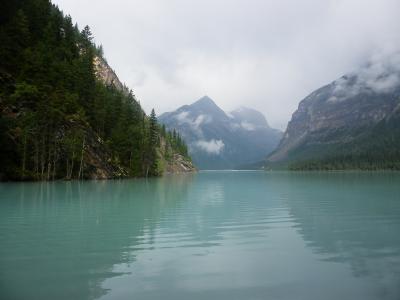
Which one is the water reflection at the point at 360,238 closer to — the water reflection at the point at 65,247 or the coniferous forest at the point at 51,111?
the water reflection at the point at 65,247

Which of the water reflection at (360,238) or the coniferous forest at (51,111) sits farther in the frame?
the coniferous forest at (51,111)

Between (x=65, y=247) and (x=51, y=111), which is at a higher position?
(x=51, y=111)

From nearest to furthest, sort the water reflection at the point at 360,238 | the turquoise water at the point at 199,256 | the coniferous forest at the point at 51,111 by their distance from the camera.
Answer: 1. the turquoise water at the point at 199,256
2. the water reflection at the point at 360,238
3. the coniferous forest at the point at 51,111

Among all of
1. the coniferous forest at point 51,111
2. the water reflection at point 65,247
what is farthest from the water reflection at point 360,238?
the coniferous forest at point 51,111

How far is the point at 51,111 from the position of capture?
7231cm

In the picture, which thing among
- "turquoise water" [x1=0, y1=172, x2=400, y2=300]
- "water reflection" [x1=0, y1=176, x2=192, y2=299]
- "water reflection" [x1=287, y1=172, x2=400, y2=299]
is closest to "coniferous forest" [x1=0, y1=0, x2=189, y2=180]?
"water reflection" [x1=0, y1=176, x2=192, y2=299]

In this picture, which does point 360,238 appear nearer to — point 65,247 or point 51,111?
point 65,247

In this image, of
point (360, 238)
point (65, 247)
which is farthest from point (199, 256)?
point (360, 238)

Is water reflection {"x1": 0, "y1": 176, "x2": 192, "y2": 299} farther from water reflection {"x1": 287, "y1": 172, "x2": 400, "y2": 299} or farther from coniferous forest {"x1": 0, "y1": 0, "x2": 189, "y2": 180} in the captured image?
coniferous forest {"x1": 0, "y1": 0, "x2": 189, "y2": 180}

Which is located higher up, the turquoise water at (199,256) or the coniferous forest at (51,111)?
the coniferous forest at (51,111)

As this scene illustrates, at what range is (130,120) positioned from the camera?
117 m

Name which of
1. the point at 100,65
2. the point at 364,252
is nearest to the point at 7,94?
the point at 364,252

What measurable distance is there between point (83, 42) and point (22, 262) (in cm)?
11846

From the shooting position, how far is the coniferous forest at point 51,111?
226 ft
